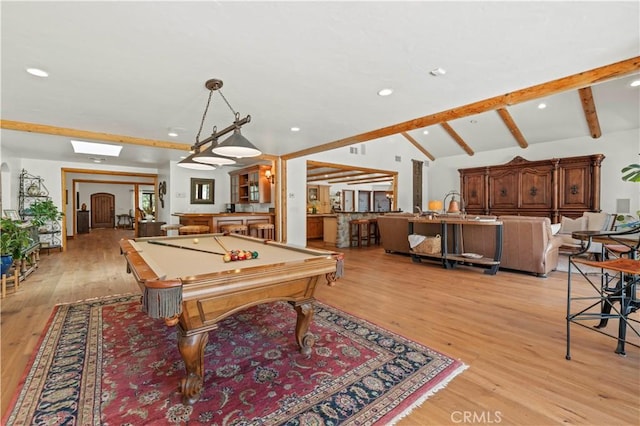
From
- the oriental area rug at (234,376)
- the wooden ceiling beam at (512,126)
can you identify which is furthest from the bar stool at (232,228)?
the wooden ceiling beam at (512,126)

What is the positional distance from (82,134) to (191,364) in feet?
15.6

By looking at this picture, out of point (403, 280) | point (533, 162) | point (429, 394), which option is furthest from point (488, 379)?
point (533, 162)

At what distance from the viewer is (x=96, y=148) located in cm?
625

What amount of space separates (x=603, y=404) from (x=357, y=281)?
9.19ft

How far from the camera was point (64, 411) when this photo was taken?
5.15 ft

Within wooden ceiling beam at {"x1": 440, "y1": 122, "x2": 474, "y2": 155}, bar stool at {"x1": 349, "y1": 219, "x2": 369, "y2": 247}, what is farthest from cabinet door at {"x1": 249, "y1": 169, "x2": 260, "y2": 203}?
wooden ceiling beam at {"x1": 440, "y1": 122, "x2": 474, "y2": 155}

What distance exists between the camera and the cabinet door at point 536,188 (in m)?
7.08

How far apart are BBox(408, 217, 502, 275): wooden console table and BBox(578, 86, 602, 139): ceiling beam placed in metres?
3.64

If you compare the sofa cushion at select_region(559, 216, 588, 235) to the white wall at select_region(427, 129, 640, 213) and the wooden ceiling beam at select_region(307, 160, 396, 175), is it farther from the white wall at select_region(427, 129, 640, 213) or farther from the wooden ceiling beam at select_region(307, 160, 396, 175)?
the wooden ceiling beam at select_region(307, 160, 396, 175)

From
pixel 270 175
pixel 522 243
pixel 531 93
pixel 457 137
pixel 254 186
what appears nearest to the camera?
pixel 531 93

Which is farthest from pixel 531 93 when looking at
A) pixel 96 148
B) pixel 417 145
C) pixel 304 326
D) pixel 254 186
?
pixel 96 148

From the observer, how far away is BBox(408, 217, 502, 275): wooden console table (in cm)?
453

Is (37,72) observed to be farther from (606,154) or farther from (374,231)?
(606,154)

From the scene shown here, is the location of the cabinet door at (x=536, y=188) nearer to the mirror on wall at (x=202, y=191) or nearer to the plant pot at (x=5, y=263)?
the mirror on wall at (x=202, y=191)
